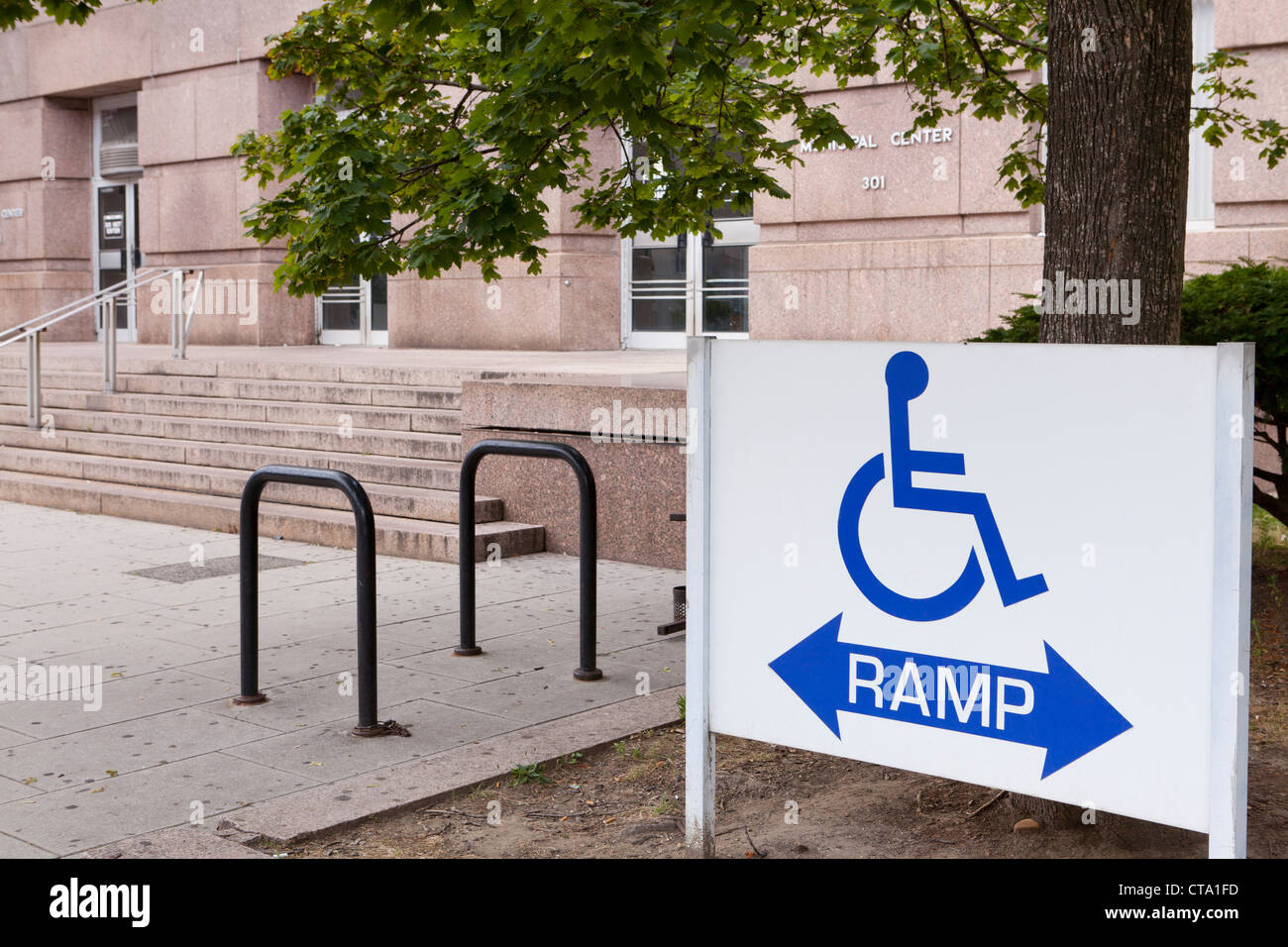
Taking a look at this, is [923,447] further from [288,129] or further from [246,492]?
[288,129]

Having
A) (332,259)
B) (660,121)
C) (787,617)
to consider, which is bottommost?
(787,617)

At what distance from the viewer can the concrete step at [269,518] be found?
902cm

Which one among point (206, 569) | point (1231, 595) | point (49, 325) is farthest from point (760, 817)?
point (49, 325)

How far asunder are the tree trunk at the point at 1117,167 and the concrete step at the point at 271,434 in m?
6.55

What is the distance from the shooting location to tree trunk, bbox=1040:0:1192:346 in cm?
396

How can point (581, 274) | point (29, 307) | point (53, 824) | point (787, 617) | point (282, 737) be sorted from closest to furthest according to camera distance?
point (787, 617)
point (53, 824)
point (282, 737)
point (581, 274)
point (29, 307)

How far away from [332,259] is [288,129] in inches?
33.2

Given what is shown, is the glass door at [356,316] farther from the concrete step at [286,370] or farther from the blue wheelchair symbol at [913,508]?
the blue wheelchair symbol at [913,508]

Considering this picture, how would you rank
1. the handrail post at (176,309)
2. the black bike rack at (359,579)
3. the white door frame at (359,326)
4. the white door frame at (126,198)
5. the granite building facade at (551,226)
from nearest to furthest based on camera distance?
the black bike rack at (359,579) → the granite building facade at (551,226) → the handrail post at (176,309) → the white door frame at (359,326) → the white door frame at (126,198)

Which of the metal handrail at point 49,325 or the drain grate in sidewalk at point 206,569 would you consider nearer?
the drain grate in sidewalk at point 206,569

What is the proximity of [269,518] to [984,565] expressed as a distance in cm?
761

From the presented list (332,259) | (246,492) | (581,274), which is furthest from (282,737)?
(581,274)

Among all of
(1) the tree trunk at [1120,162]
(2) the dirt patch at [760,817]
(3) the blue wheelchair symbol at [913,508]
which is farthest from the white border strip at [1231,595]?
(1) the tree trunk at [1120,162]

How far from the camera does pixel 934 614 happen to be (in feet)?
11.0
